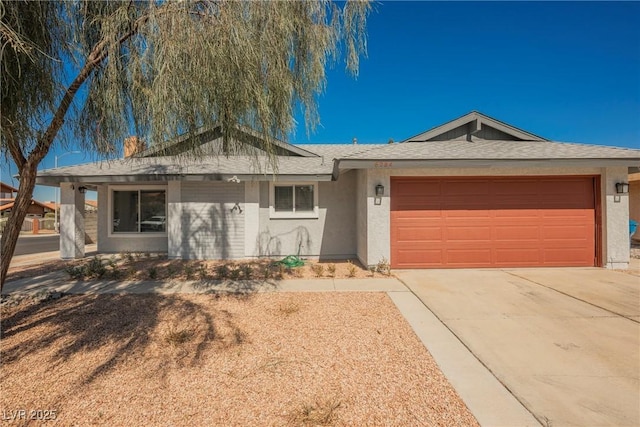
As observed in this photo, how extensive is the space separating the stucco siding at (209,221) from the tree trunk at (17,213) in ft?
20.1

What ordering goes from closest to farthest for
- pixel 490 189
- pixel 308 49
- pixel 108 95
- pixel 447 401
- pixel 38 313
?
pixel 447 401, pixel 108 95, pixel 308 49, pixel 38 313, pixel 490 189

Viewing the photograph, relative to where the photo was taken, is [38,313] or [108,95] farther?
[38,313]

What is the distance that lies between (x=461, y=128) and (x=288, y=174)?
19.8 feet

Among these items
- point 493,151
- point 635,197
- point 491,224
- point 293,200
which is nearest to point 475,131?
point 493,151

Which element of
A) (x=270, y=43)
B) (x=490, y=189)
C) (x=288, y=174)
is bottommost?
(x=490, y=189)

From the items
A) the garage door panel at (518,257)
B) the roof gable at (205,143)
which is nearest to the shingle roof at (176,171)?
the roof gable at (205,143)

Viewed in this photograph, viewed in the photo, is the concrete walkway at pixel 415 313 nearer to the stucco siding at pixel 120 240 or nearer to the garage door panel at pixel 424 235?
the garage door panel at pixel 424 235

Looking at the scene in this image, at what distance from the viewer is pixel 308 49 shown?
436cm

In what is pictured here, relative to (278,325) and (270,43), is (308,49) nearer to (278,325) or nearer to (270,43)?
(270,43)

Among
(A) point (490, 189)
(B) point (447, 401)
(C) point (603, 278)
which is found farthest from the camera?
(A) point (490, 189)

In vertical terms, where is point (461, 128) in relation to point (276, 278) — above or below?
above

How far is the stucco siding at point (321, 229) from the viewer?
1026cm

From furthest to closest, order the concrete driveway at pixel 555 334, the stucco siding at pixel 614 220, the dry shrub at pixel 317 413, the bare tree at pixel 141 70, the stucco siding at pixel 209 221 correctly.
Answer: the stucco siding at pixel 209 221
the stucco siding at pixel 614 220
the bare tree at pixel 141 70
the concrete driveway at pixel 555 334
the dry shrub at pixel 317 413

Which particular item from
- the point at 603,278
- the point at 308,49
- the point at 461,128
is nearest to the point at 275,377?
the point at 308,49
